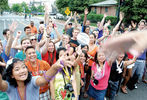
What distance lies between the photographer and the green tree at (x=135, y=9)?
47.5 feet

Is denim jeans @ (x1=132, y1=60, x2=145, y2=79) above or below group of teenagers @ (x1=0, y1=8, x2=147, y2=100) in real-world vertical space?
below

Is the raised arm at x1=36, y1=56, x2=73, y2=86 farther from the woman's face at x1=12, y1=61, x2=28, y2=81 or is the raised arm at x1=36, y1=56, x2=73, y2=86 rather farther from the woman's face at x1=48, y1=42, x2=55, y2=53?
the woman's face at x1=48, y1=42, x2=55, y2=53

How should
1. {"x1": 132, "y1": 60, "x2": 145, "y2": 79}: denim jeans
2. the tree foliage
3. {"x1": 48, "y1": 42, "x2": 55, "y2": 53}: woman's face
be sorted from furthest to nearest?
the tree foliage → {"x1": 132, "y1": 60, "x2": 145, "y2": 79}: denim jeans → {"x1": 48, "y1": 42, "x2": 55, "y2": 53}: woman's face

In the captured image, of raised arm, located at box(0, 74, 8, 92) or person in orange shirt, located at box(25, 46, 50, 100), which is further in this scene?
person in orange shirt, located at box(25, 46, 50, 100)

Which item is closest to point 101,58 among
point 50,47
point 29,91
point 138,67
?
point 50,47

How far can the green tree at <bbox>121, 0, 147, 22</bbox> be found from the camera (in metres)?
14.5

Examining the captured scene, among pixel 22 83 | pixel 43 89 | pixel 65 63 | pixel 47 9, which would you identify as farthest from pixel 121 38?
pixel 47 9

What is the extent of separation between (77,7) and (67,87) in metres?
27.7

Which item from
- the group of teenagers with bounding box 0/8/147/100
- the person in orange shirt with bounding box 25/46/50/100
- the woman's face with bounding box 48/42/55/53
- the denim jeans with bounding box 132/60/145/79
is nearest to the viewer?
the group of teenagers with bounding box 0/8/147/100

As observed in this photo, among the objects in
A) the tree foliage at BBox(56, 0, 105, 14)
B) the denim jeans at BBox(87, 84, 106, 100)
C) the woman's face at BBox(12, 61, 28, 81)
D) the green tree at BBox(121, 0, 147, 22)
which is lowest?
the denim jeans at BBox(87, 84, 106, 100)

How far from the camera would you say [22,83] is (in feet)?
5.69

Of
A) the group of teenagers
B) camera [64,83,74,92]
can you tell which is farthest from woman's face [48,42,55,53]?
camera [64,83,74,92]

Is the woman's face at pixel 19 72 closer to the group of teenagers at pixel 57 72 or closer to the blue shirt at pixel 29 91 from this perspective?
the group of teenagers at pixel 57 72

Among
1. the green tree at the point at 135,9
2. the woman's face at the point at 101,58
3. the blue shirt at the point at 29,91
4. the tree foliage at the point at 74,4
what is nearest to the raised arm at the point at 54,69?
the blue shirt at the point at 29,91
